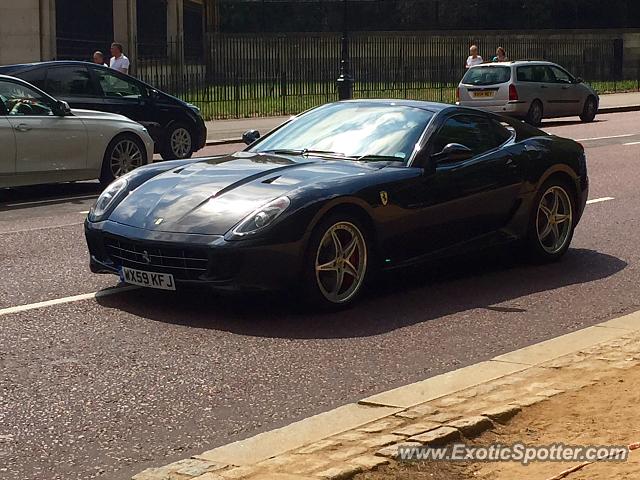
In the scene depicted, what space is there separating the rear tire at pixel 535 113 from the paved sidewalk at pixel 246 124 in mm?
5980

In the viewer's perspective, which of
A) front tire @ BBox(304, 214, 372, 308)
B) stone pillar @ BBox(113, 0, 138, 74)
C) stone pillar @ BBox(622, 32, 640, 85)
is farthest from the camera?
stone pillar @ BBox(622, 32, 640, 85)

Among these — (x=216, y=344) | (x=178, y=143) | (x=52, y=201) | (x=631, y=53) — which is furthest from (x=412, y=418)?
(x=631, y=53)

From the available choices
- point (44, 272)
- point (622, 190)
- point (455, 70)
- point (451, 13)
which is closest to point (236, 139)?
point (622, 190)

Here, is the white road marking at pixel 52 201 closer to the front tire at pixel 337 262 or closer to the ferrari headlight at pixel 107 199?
the ferrari headlight at pixel 107 199

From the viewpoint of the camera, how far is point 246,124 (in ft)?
101

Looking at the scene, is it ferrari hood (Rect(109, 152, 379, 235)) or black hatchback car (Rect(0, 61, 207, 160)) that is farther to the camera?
black hatchback car (Rect(0, 61, 207, 160))

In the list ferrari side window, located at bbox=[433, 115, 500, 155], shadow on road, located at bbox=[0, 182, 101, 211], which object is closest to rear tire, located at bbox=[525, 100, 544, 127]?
shadow on road, located at bbox=[0, 182, 101, 211]

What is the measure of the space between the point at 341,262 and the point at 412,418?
9.74 feet

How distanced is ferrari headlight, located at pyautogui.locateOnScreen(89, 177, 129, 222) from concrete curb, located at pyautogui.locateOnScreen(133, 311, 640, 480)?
3103 millimetres

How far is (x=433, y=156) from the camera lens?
31.0ft

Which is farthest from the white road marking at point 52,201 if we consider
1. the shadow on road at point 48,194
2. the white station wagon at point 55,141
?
the white station wagon at point 55,141

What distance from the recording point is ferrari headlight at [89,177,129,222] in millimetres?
8969

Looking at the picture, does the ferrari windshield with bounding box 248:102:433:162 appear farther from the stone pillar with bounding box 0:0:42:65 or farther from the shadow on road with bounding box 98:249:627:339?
the stone pillar with bounding box 0:0:42:65

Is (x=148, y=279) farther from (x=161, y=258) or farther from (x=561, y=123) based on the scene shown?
(x=561, y=123)
